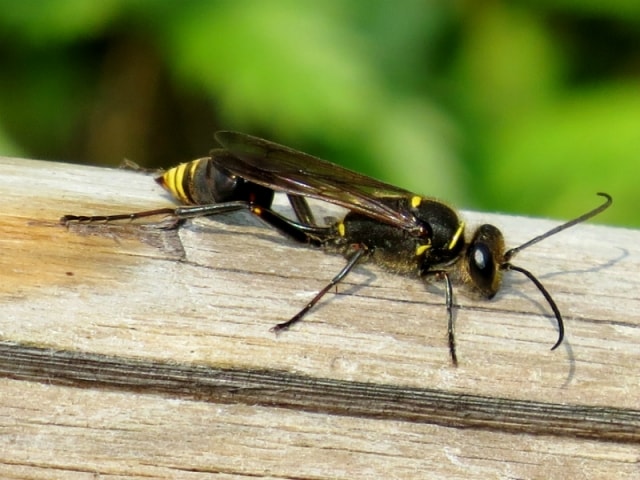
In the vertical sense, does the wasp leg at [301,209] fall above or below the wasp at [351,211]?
below

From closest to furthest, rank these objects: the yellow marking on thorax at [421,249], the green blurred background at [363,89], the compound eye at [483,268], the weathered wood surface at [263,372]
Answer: the weathered wood surface at [263,372]
the compound eye at [483,268]
the yellow marking on thorax at [421,249]
the green blurred background at [363,89]

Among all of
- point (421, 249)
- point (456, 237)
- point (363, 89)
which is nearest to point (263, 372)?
point (421, 249)

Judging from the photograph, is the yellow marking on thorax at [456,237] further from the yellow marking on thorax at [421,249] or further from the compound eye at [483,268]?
the compound eye at [483,268]

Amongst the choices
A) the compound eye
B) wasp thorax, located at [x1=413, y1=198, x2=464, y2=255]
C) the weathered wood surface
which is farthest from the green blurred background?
the weathered wood surface

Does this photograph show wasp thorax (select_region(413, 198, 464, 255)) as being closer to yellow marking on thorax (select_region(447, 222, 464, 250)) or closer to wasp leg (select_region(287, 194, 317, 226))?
yellow marking on thorax (select_region(447, 222, 464, 250))

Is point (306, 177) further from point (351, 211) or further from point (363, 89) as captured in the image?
point (363, 89)

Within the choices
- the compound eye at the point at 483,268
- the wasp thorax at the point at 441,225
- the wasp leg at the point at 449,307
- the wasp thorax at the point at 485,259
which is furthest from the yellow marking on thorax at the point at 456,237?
the wasp leg at the point at 449,307

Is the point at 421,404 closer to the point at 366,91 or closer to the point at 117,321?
the point at 117,321

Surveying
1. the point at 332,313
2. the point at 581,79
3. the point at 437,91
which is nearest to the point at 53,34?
the point at 437,91
